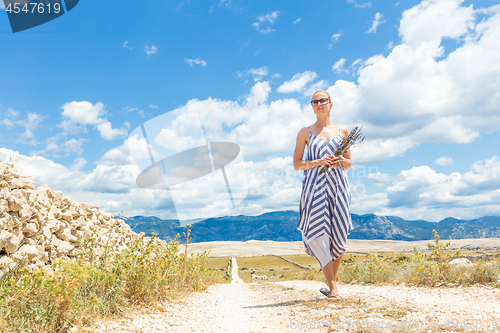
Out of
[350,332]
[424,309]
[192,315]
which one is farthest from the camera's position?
[192,315]

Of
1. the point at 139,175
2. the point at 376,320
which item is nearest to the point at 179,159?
the point at 139,175

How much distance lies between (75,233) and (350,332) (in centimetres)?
609

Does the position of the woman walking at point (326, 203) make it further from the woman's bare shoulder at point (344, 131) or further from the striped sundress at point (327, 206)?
the woman's bare shoulder at point (344, 131)

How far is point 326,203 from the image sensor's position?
4.74 metres

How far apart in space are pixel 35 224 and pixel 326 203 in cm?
502

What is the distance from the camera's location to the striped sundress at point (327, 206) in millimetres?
4719

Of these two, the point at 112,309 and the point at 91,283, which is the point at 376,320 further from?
the point at 91,283

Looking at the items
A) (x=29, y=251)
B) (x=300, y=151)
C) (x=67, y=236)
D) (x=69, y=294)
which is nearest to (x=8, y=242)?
(x=29, y=251)

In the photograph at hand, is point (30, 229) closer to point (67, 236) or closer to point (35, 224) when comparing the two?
point (35, 224)

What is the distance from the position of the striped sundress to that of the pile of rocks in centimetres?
320

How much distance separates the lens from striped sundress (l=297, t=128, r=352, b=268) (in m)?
4.72

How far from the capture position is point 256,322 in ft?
12.8

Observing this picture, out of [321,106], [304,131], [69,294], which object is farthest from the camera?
[304,131]

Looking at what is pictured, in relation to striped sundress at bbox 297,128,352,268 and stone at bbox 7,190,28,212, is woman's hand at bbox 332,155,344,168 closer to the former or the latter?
striped sundress at bbox 297,128,352,268
